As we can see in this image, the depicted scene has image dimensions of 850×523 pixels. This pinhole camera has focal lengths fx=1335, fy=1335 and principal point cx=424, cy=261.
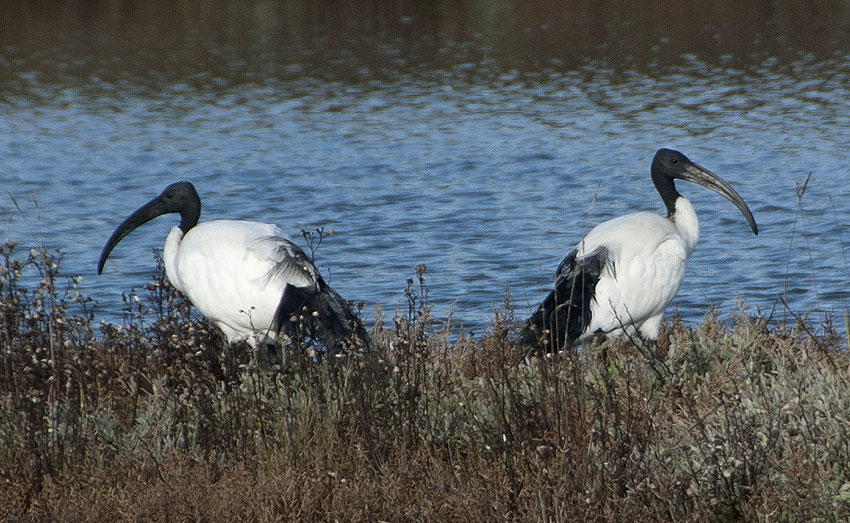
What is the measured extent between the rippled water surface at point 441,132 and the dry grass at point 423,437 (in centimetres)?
89

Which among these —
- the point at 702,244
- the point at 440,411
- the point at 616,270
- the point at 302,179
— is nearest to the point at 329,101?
the point at 302,179

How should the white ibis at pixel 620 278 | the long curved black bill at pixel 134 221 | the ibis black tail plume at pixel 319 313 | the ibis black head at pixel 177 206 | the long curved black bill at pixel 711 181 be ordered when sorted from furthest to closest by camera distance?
the ibis black head at pixel 177 206 → the long curved black bill at pixel 134 221 → the long curved black bill at pixel 711 181 → the white ibis at pixel 620 278 → the ibis black tail plume at pixel 319 313

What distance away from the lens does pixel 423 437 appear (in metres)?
5.11

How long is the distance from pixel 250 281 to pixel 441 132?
36.5 ft

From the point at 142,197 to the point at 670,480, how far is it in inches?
Answer: 428

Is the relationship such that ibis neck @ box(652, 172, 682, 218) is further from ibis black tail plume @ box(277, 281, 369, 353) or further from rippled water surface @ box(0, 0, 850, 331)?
ibis black tail plume @ box(277, 281, 369, 353)

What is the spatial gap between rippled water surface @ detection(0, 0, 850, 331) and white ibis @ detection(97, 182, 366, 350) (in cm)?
102

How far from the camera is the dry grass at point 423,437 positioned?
436 cm

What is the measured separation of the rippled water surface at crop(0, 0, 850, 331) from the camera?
11.4 metres

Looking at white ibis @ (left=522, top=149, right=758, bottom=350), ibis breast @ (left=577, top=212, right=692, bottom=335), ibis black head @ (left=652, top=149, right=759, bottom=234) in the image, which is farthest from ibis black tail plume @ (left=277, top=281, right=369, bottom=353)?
ibis black head @ (left=652, top=149, right=759, bottom=234)

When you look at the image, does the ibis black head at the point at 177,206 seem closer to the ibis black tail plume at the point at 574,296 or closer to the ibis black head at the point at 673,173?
the ibis black tail plume at the point at 574,296

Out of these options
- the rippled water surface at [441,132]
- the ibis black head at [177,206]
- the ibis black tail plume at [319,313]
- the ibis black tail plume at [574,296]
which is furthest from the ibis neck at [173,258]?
the ibis black tail plume at [574,296]

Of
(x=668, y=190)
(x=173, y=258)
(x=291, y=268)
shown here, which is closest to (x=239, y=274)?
(x=291, y=268)

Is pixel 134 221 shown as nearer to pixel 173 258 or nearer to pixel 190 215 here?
pixel 190 215
